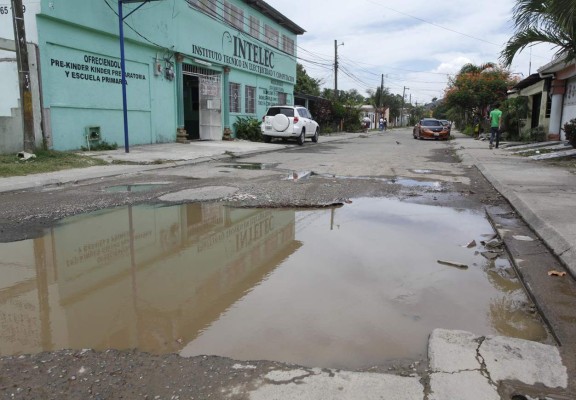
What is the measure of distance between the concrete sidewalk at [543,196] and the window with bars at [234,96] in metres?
12.9

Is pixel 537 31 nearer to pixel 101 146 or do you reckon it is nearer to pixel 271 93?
pixel 101 146

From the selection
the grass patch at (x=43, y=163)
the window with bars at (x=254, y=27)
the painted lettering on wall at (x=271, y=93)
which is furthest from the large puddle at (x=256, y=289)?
the painted lettering on wall at (x=271, y=93)

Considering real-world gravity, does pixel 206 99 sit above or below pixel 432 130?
above

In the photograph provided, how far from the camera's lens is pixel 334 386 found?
8.02ft

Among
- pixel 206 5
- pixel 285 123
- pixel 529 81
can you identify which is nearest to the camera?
pixel 206 5

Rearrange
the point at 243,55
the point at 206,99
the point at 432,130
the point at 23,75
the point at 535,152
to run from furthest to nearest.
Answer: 1. the point at 432,130
2. the point at 243,55
3. the point at 206,99
4. the point at 535,152
5. the point at 23,75

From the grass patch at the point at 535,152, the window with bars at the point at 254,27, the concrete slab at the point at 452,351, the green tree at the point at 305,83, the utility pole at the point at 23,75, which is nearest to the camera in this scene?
the concrete slab at the point at 452,351

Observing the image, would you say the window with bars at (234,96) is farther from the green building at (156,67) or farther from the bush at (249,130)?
the bush at (249,130)

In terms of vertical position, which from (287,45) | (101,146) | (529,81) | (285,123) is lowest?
(101,146)

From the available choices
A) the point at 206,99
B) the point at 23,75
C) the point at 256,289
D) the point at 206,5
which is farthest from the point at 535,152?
the point at 23,75

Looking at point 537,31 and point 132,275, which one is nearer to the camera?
point 132,275

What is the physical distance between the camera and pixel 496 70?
36.3 meters

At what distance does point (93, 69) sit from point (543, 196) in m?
12.4

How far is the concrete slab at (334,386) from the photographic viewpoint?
2.36 meters
